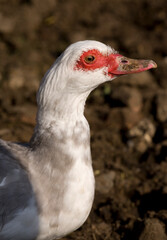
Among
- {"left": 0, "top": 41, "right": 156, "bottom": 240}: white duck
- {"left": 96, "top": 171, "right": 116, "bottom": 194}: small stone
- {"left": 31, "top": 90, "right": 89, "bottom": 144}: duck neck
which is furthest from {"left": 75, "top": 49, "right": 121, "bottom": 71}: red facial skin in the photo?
{"left": 96, "top": 171, "right": 116, "bottom": 194}: small stone

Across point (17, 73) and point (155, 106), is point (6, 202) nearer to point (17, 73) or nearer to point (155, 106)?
point (155, 106)

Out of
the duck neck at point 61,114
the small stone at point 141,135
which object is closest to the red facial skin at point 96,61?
the duck neck at point 61,114

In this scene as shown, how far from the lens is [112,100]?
6668mm

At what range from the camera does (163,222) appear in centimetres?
434

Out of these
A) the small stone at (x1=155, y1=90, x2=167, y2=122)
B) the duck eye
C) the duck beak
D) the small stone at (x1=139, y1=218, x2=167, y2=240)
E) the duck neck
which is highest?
the duck eye

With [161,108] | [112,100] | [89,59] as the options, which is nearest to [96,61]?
[89,59]

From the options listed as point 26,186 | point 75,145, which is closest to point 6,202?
point 26,186

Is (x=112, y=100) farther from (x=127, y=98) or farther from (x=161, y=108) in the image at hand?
(x=161, y=108)

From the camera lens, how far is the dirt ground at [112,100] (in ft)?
15.6

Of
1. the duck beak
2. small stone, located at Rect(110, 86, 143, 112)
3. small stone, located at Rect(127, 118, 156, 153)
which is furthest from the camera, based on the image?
small stone, located at Rect(110, 86, 143, 112)

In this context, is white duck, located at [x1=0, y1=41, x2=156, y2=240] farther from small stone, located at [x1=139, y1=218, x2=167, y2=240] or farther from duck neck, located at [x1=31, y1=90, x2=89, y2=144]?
small stone, located at [x1=139, y1=218, x2=167, y2=240]

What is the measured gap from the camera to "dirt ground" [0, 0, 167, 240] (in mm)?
4750

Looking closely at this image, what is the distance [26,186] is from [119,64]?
1385 mm

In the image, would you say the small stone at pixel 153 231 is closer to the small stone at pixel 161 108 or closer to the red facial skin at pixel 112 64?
the red facial skin at pixel 112 64
